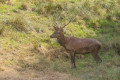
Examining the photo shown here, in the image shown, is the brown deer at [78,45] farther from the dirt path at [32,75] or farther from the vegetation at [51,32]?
the dirt path at [32,75]

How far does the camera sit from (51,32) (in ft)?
38.3

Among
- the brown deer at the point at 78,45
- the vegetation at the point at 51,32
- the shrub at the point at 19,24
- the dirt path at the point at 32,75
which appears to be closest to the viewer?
the dirt path at the point at 32,75

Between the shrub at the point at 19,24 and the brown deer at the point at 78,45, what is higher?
the shrub at the point at 19,24

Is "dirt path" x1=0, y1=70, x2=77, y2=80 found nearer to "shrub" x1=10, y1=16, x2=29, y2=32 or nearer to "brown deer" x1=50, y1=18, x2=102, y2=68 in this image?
"brown deer" x1=50, y1=18, x2=102, y2=68

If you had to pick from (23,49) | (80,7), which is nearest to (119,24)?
(80,7)

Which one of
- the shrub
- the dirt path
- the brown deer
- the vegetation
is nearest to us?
the dirt path

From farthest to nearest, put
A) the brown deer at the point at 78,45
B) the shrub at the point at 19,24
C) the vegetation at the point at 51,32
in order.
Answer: the shrub at the point at 19,24, the brown deer at the point at 78,45, the vegetation at the point at 51,32

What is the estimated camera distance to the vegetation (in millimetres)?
8984

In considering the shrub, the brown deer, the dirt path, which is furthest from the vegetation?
the brown deer

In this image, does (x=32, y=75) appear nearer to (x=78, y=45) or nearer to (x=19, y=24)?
(x=78, y=45)

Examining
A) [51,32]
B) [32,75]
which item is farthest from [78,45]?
[51,32]

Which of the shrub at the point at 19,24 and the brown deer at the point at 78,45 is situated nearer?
the brown deer at the point at 78,45

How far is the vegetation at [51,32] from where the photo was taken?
8984 millimetres

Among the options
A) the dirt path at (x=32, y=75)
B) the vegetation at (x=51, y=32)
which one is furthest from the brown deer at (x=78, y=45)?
the dirt path at (x=32, y=75)
